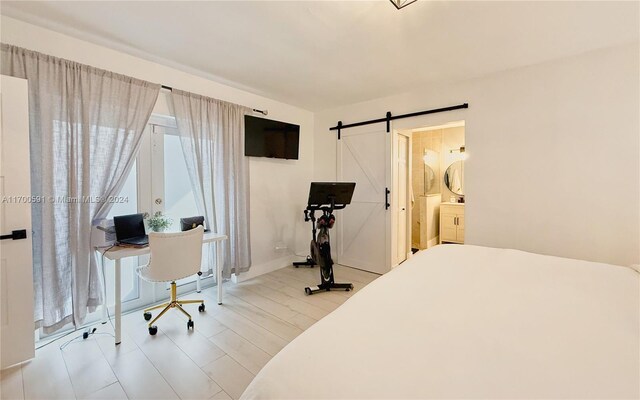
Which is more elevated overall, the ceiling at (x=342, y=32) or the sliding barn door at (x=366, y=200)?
the ceiling at (x=342, y=32)

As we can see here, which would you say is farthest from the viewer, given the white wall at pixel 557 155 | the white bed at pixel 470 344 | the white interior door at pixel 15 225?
the white wall at pixel 557 155

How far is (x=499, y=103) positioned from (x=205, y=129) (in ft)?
11.1

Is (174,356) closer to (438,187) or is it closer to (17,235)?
(17,235)

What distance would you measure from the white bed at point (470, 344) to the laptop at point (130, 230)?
7.08 feet

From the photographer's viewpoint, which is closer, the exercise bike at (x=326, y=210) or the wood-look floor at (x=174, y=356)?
the wood-look floor at (x=174, y=356)

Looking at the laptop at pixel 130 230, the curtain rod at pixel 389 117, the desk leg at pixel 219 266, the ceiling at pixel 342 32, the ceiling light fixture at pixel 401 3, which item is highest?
the ceiling at pixel 342 32

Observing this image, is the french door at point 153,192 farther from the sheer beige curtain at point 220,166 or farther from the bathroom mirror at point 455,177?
the bathroom mirror at point 455,177

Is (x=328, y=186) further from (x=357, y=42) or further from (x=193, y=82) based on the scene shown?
(x=193, y=82)

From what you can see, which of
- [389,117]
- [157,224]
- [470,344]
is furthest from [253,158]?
[470,344]

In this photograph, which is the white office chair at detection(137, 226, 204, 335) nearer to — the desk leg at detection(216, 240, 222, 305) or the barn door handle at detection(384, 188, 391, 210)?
the desk leg at detection(216, 240, 222, 305)

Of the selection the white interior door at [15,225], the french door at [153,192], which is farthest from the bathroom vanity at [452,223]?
the white interior door at [15,225]

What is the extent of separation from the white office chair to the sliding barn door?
2454 millimetres

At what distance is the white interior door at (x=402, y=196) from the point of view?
4.07 meters

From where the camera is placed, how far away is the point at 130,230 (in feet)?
8.17
